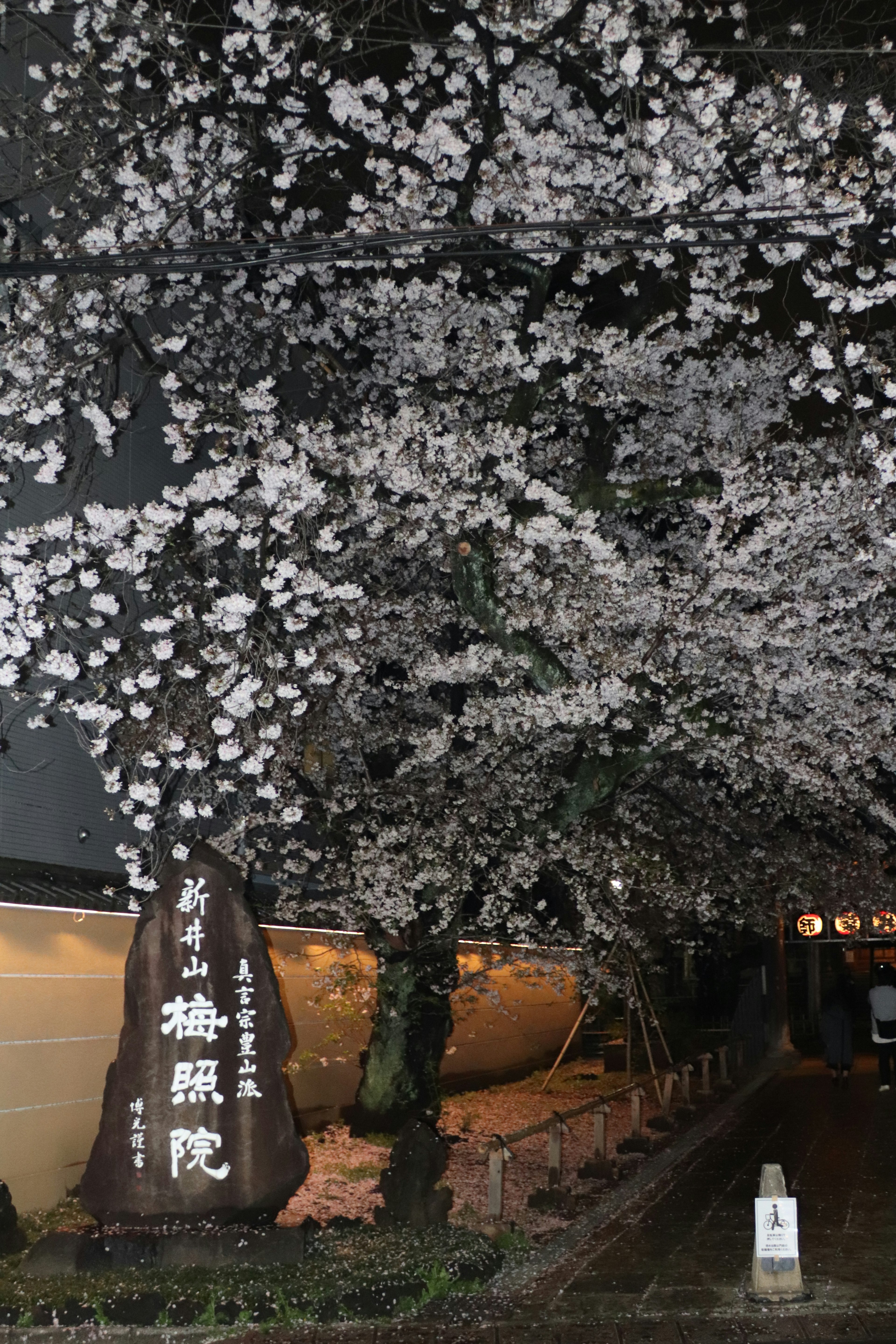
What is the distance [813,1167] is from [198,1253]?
721cm

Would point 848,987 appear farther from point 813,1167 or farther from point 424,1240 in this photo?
point 424,1240

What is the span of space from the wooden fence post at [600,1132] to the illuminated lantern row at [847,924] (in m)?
8.48

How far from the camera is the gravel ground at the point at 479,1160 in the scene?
1116 cm

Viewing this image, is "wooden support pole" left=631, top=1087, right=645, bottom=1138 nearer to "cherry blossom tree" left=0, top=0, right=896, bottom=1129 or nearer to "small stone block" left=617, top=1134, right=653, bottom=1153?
"small stone block" left=617, top=1134, right=653, bottom=1153

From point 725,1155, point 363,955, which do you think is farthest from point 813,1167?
point 363,955

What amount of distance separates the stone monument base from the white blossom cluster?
3560mm

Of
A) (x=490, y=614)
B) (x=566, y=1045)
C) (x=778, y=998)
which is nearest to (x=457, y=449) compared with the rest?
(x=490, y=614)

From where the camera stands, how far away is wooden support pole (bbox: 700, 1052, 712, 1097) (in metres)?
19.0

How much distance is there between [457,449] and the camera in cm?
1062

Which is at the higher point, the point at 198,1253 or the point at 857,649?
the point at 857,649

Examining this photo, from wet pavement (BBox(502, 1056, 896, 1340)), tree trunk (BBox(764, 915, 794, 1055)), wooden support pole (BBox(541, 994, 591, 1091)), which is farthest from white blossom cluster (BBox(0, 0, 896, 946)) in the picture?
tree trunk (BBox(764, 915, 794, 1055))

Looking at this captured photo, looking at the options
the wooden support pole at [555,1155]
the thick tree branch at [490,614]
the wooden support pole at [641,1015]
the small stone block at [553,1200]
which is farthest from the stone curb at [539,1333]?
the wooden support pole at [641,1015]

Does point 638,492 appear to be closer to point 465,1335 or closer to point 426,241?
point 426,241

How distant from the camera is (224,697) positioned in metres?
10.9
